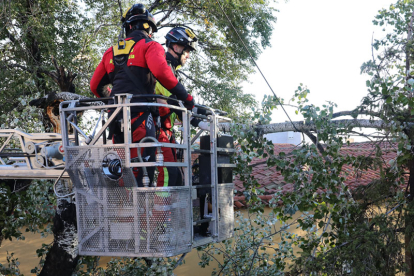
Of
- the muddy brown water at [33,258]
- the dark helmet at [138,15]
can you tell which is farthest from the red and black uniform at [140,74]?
the muddy brown water at [33,258]

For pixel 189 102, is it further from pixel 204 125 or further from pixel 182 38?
pixel 182 38

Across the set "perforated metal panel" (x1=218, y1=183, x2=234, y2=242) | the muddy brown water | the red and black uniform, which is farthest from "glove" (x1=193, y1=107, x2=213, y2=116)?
the muddy brown water

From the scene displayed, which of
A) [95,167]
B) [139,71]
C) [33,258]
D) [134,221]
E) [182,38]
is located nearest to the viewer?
[134,221]

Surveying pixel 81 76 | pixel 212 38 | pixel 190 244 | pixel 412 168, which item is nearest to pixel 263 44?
pixel 212 38

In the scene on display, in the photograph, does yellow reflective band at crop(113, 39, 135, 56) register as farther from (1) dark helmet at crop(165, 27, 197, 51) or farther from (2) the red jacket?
(1) dark helmet at crop(165, 27, 197, 51)

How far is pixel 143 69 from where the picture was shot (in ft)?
15.5

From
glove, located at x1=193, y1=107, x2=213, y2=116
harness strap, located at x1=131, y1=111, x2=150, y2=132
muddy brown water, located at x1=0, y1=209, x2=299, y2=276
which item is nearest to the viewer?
harness strap, located at x1=131, y1=111, x2=150, y2=132

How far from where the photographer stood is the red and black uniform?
4512 millimetres

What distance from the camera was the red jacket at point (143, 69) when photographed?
4539mm

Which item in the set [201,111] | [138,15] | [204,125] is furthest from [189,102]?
[138,15]

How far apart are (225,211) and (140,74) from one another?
1.70 meters

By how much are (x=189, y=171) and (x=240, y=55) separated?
7.60 m

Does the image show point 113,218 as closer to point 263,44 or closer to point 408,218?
point 408,218

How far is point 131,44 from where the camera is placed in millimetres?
4766
